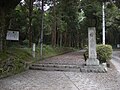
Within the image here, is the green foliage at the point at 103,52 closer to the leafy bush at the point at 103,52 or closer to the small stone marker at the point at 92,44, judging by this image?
the leafy bush at the point at 103,52

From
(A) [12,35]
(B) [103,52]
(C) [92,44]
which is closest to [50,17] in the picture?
(B) [103,52]

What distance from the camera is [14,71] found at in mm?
13219

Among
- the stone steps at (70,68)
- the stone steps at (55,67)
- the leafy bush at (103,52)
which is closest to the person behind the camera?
the stone steps at (70,68)

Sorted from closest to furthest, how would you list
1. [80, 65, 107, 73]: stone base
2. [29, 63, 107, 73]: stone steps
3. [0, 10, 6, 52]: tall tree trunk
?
1. [0, 10, 6, 52]: tall tree trunk
2. [80, 65, 107, 73]: stone base
3. [29, 63, 107, 73]: stone steps

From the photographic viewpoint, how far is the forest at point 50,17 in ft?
53.0

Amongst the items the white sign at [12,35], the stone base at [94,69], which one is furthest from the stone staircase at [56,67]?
the white sign at [12,35]

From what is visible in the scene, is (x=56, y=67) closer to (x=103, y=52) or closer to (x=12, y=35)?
(x=12, y=35)

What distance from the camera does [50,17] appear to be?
1391 inches

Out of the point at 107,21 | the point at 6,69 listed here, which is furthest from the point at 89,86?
the point at 107,21

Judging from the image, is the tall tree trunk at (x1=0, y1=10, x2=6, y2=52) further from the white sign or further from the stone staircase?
the stone staircase

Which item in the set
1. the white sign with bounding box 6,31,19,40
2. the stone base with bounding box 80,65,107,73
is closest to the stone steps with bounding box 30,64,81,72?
the stone base with bounding box 80,65,107,73

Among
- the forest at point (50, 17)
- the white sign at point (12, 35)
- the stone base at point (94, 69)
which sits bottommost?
the stone base at point (94, 69)

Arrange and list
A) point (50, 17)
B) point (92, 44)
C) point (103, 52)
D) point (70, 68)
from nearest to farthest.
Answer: point (70, 68) < point (92, 44) < point (103, 52) < point (50, 17)

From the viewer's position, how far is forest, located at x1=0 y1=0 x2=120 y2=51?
16141 millimetres
